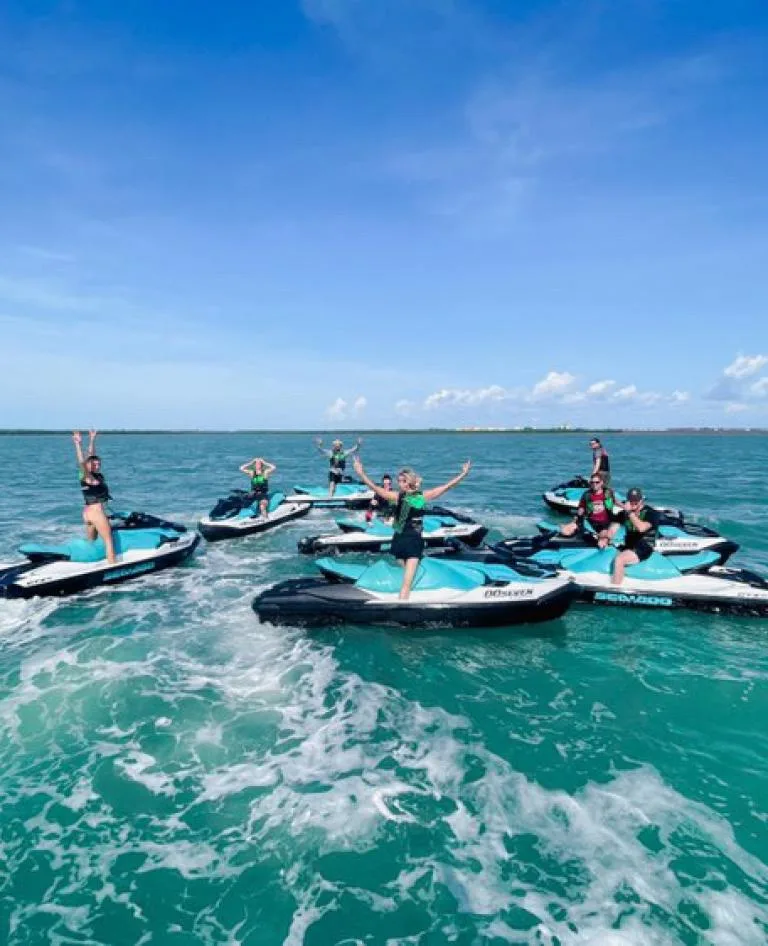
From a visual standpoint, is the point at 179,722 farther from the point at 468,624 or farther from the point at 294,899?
the point at 468,624

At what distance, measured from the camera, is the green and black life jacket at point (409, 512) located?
9219 millimetres

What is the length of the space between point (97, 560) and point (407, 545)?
7581 millimetres

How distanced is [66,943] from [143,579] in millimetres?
9631

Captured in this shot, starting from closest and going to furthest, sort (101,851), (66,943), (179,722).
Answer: (66,943)
(101,851)
(179,722)

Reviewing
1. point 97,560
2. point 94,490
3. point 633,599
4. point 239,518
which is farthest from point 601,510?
point 97,560

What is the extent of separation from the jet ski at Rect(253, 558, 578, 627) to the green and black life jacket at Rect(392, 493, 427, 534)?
46.7 inches

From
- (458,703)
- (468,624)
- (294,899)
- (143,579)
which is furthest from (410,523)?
(143,579)

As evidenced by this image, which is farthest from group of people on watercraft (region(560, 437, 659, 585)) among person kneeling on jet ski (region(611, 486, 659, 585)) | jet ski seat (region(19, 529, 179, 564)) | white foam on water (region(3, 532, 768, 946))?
jet ski seat (region(19, 529, 179, 564))

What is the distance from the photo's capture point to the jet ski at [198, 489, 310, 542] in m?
16.9

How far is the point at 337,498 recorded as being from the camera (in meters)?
23.2

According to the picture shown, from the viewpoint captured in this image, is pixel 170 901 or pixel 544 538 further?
pixel 544 538

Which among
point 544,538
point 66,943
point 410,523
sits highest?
point 410,523

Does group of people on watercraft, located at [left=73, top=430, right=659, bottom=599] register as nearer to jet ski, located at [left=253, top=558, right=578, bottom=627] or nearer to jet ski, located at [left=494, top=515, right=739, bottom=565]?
jet ski, located at [left=253, top=558, right=578, bottom=627]

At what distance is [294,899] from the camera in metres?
4.36
